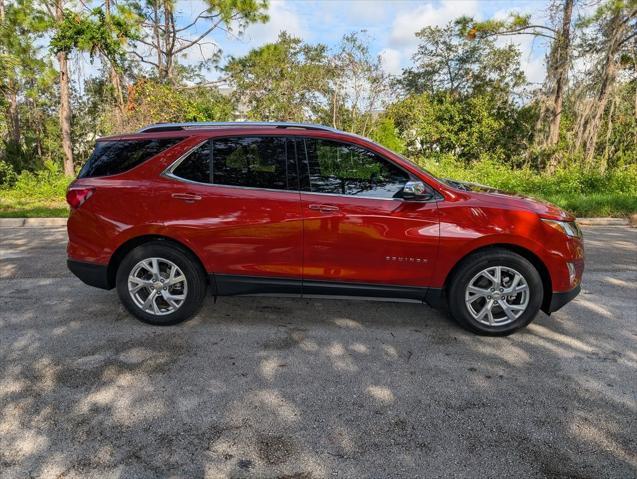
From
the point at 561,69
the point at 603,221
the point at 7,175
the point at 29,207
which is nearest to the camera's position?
the point at 603,221

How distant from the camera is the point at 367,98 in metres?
17.8

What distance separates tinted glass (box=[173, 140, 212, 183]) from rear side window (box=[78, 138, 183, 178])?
0.63ft

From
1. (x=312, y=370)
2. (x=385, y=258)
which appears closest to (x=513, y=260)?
(x=385, y=258)

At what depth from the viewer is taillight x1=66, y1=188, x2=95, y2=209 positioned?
374cm

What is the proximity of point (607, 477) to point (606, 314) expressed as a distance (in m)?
2.58

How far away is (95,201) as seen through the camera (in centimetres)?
373

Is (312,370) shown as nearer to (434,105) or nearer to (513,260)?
(513,260)

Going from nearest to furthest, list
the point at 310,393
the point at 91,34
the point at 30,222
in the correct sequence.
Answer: the point at 310,393 → the point at 30,222 → the point at 91,34

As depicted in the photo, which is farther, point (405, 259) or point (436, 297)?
point (436, 297)

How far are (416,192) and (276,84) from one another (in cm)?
1644

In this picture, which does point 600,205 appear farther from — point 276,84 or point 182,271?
point 276,84

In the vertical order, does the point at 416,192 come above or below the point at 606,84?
below

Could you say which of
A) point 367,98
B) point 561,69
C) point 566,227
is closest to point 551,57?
point 561,69

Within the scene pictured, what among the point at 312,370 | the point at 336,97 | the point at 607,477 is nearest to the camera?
the point at 607,477
